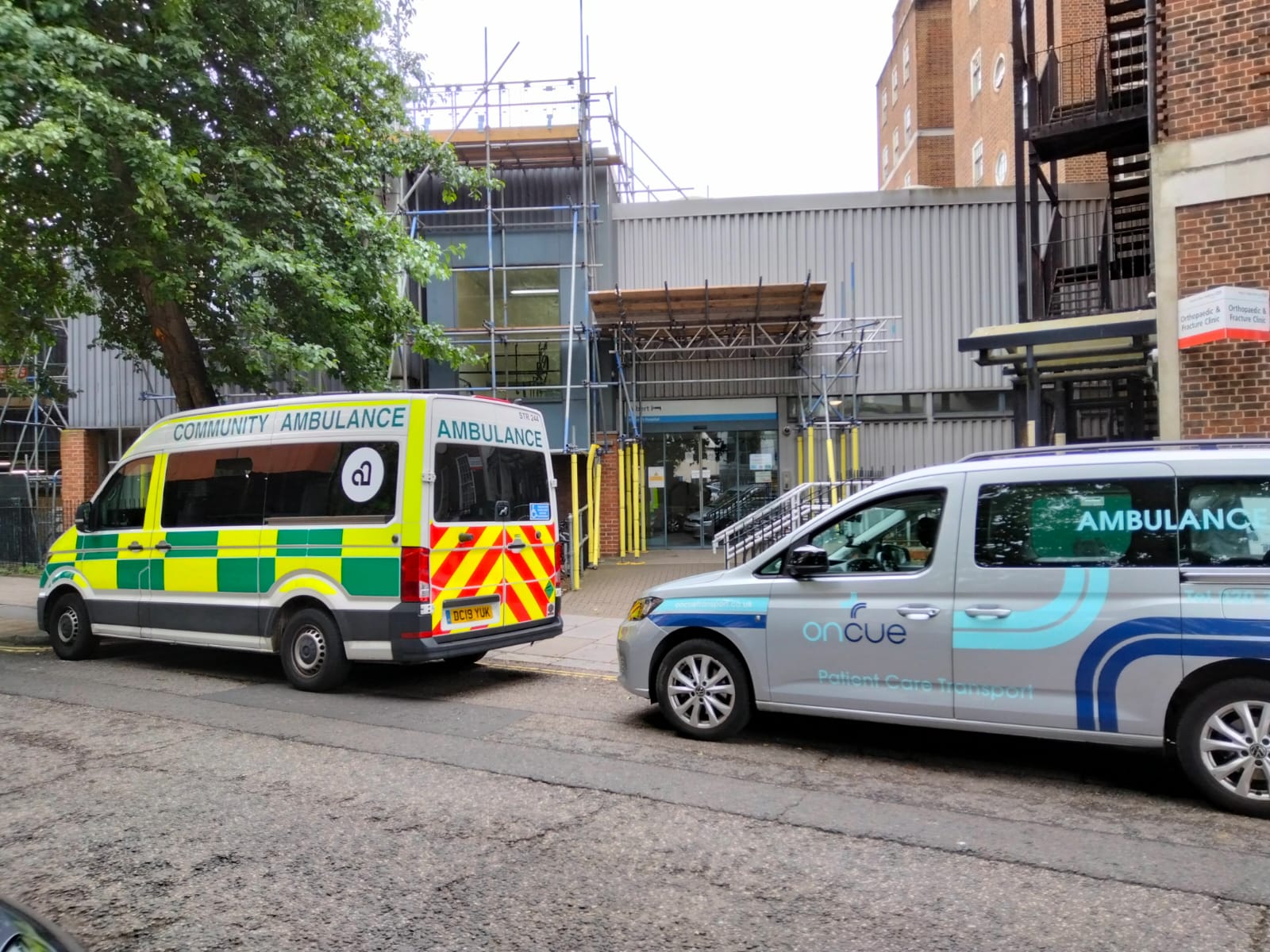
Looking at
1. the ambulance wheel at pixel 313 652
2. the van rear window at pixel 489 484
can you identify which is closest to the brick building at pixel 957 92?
the van rear window at pixel 489 484

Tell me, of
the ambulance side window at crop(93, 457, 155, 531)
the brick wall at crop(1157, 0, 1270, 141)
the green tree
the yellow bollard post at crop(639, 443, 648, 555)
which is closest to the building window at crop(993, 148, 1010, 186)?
the yellow bollard post at crop(639, 443, 648, 555)

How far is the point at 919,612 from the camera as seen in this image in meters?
5.72

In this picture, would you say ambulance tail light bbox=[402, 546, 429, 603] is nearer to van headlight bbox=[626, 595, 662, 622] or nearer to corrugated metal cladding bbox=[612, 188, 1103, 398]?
van headlight bbox=[626, 595, 662, 622]

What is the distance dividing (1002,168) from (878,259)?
1204 cm

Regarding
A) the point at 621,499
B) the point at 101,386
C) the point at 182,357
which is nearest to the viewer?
the point at 182,357

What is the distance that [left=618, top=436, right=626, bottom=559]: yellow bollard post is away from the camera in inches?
713

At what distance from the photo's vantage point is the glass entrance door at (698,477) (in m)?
19.1

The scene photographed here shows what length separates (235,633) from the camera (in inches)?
337

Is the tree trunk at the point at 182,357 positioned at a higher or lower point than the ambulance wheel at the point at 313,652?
higher

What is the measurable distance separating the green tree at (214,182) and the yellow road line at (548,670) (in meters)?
3.89

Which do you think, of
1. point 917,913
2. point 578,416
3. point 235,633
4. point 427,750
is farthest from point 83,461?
point 917,913

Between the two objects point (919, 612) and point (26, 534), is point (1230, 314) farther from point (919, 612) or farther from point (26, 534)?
point (26, 534)

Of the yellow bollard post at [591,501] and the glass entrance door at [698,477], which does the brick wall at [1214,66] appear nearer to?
the yellow bollard post at [591,501]

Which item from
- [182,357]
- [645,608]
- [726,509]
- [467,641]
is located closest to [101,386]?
[182,357]
